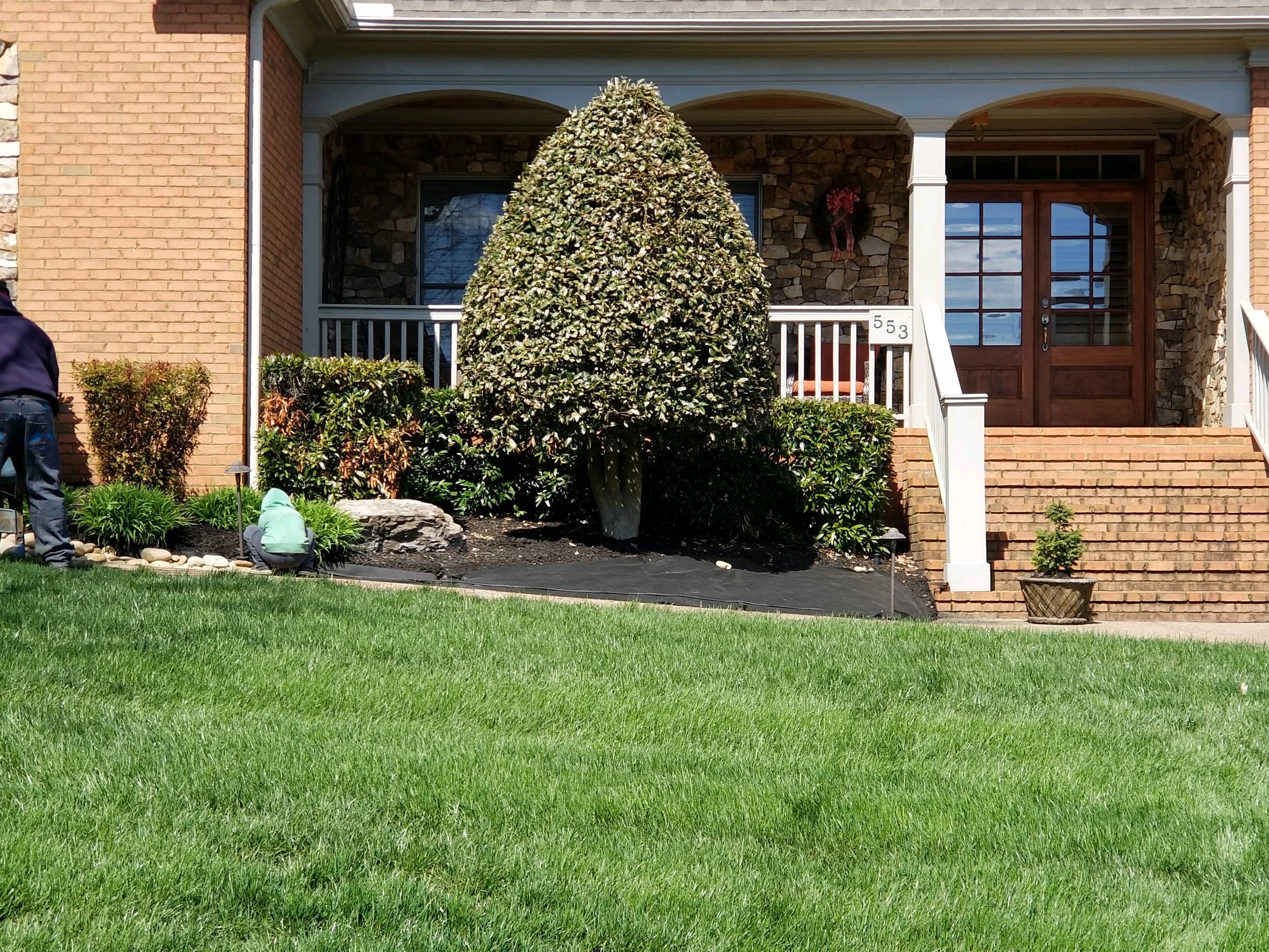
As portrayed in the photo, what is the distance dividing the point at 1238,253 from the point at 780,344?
152 inches

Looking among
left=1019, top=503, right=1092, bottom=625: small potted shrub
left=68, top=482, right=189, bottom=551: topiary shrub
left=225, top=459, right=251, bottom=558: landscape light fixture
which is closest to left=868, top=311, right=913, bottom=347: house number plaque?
left=1019, top=503, right=1092, bottom=625: small potted shrub

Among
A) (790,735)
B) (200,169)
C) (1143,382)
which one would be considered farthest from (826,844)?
(1143,382)

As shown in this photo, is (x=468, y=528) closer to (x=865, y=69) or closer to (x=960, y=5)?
(x=865, y=69)

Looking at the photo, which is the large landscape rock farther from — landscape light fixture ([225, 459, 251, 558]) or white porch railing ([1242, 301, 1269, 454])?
white porch railing ([1242, 301, 1269, 454])

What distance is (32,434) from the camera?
6.61 meters

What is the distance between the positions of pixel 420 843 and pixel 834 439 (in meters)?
6.63

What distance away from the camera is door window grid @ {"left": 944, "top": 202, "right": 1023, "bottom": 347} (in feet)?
41.2

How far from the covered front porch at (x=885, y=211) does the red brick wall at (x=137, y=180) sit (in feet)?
5.12

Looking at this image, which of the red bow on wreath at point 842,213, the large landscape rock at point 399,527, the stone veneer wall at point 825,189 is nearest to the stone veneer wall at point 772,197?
the stone veneer wall at point 825,189

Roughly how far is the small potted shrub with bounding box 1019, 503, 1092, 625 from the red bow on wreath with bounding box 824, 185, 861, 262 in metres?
4.82

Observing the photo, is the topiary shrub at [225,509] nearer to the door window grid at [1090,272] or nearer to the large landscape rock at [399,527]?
the large landscape rock at [399,527]

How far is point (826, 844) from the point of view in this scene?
306 cm

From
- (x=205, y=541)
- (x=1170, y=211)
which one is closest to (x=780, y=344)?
(x=1170, y=211)

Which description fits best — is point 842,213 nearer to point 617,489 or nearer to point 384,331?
point 384,331
